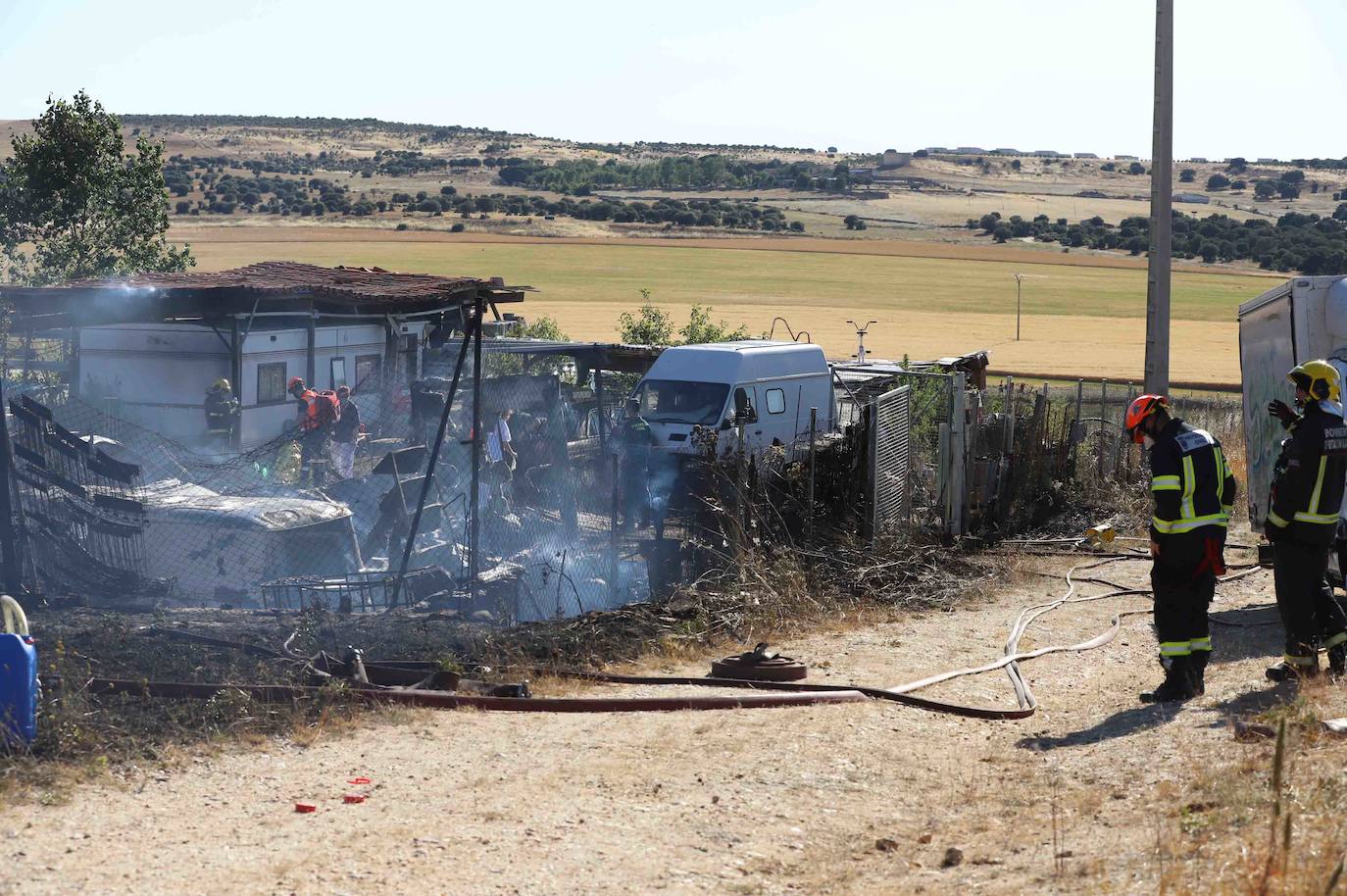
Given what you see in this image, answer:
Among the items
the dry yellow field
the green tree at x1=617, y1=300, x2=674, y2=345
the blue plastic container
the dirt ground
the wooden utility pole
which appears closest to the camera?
the dirt ground

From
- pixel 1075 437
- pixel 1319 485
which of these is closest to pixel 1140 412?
pixel 1319 485

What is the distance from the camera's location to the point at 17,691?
21.1ft

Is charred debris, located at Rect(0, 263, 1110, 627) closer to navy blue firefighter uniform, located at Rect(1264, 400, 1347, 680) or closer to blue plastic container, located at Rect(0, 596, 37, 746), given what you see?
navy blue firefighter uniform, located at Rect(1264, 400, 1347, 680)

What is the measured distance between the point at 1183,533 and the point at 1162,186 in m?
11.2

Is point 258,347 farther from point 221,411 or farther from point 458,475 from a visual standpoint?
point 458,475

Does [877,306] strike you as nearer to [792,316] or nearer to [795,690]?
[792,316]

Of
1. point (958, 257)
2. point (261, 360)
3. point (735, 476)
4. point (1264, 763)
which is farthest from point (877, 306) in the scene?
point (1264, 763)

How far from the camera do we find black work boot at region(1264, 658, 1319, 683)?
8.23 meters

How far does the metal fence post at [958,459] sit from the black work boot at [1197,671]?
273 inches

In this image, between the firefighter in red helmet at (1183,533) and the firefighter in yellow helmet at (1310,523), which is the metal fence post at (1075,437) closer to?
the firefighter in yellow helmet at (1310,523)

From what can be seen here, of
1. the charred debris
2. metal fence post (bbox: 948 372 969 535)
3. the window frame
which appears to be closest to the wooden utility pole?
the charred debris

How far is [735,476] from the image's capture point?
12.1 metres

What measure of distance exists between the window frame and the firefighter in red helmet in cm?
1562

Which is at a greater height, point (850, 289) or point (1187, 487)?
point (850, 289)
